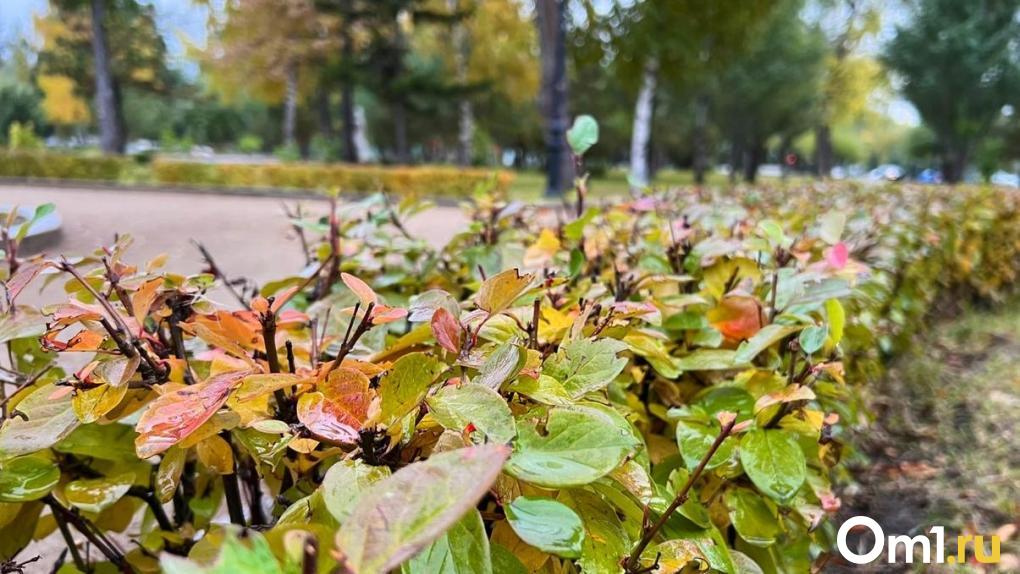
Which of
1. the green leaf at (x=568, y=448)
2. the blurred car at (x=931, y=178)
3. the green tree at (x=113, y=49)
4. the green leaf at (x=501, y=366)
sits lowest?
the green leaf at (x=568, y=448)

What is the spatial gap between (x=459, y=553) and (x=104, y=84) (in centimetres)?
2024

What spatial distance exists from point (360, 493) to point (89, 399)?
0.30 metres

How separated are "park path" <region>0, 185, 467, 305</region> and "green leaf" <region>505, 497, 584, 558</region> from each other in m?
2.45

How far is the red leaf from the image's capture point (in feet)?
1.74

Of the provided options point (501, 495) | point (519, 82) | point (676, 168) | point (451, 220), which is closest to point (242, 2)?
point (519, 82)

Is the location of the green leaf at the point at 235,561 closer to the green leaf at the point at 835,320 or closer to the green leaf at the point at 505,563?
the green leaf at the point at 505,563

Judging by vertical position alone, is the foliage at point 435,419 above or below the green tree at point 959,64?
below

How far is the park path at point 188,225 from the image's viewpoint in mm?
4832

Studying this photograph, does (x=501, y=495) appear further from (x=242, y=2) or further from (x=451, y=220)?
(x=242, y=2)

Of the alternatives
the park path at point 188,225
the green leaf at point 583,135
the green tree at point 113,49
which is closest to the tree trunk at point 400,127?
the park path at point 188,225

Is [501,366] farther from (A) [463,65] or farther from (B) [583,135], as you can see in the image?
(A) [463,65]

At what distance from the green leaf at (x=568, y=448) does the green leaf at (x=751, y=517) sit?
1.10 ft

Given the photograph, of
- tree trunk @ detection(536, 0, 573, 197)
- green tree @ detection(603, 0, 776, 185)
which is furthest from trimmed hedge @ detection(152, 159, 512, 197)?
green tree @ detection(603, 0, 776, 185)

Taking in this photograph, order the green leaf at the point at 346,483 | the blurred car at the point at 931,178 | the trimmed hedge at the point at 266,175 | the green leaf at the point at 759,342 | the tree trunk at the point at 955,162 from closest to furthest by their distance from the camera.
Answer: the green leaf at the point at 346,483, the green leaf at the point at 759,342, the blurred car at the point at 931,178, the trimmed hedge at the point at 266,175, the tree trunk at the point at 955,162
